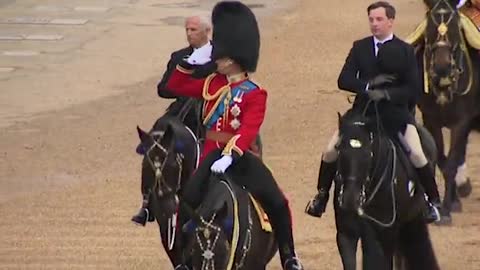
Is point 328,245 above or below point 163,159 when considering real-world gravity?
below

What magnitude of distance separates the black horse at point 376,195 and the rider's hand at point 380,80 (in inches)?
9.1

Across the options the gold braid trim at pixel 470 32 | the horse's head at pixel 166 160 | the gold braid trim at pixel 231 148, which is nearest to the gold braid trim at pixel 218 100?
the gold braid trim at pixel 231 148

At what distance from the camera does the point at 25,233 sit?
13.4 meters

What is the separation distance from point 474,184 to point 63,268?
4.80 metres

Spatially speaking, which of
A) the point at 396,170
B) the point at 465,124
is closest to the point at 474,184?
the point at 465,124

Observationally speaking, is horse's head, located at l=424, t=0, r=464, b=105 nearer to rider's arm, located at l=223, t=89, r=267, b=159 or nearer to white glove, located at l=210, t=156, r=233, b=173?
rider's arm, located at l=223, t=89, r=267, b=159

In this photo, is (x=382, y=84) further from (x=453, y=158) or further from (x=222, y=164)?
(x=453, y=158)

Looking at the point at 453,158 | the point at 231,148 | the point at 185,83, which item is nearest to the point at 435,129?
the point at 453,158

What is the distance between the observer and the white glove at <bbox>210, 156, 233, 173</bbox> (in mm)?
9188

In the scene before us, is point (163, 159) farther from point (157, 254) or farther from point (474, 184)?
point (474, 184)

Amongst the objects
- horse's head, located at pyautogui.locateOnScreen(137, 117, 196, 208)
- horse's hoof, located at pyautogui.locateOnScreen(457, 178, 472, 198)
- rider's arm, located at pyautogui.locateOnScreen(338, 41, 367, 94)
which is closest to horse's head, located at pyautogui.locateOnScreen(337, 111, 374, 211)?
rider's arm, located at pyautogui.locateOnScreen(338, 41, 367, 94)

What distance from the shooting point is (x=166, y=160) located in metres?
10.1

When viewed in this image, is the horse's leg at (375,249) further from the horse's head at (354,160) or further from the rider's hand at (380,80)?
the rider's hand at (380,80)

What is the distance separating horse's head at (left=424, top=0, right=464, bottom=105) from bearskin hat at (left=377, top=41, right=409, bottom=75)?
2.56m
